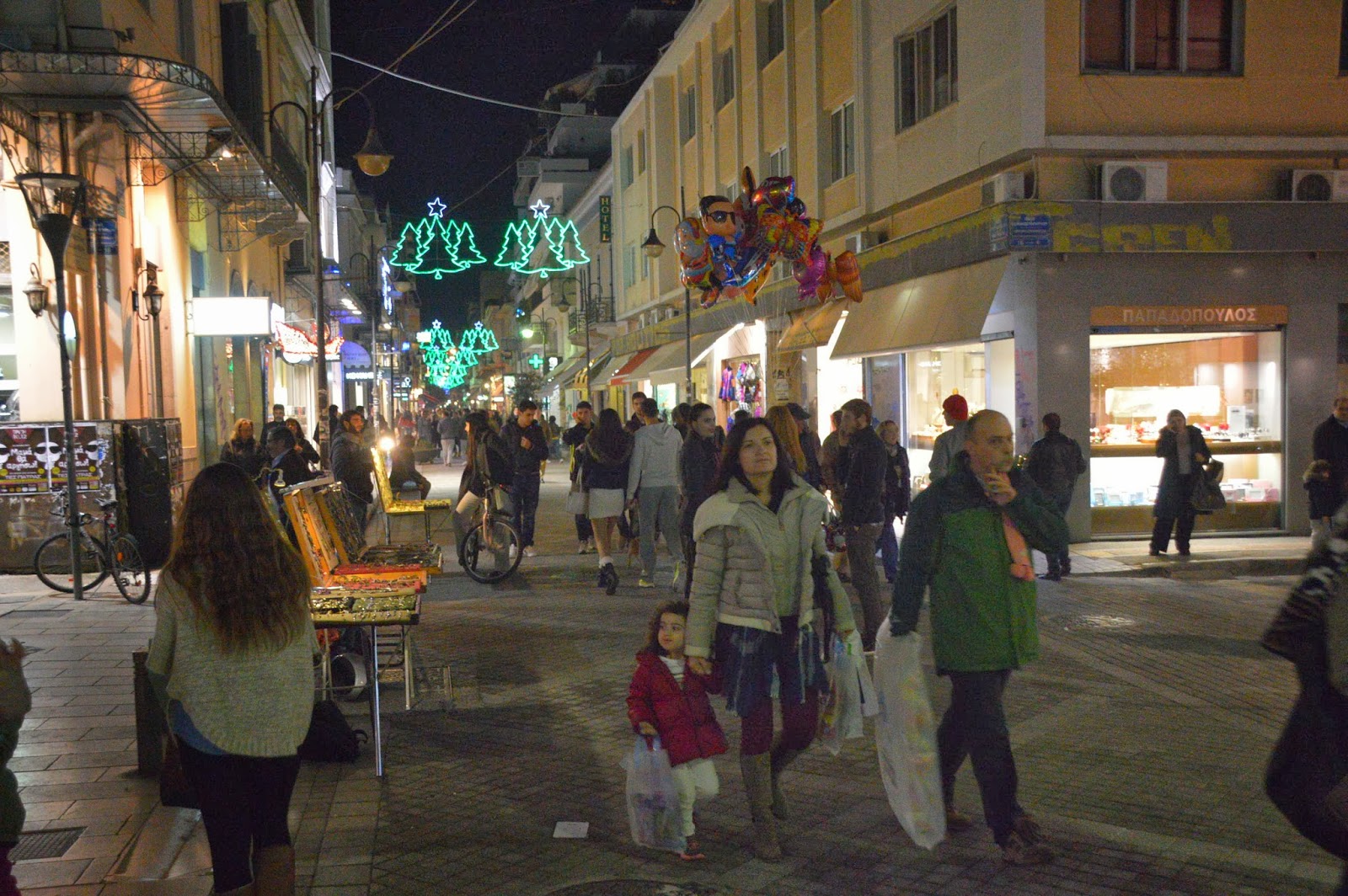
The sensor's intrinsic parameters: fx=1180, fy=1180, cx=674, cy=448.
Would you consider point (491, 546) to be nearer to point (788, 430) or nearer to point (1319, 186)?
point (788, 430)

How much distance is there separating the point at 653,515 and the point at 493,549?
5.96 feet

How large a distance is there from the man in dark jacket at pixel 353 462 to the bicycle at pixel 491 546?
117cm

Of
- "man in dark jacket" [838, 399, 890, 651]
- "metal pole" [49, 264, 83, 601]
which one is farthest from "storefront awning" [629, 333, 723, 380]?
"man in dark jacket" [838, 399, 890, 651]

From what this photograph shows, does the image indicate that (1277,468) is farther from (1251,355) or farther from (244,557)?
(244,557)

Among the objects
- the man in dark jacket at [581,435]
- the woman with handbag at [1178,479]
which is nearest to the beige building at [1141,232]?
the woman with handbag at [1178,479]

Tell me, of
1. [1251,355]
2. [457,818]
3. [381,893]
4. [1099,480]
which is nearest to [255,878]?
[381,893]

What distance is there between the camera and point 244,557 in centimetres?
359

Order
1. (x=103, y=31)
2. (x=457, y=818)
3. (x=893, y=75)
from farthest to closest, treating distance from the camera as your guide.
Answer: (x=893, y=75) < (x=103, y=31) < (x=457, y=818)

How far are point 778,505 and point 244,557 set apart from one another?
2.16 metres

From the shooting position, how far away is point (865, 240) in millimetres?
19828

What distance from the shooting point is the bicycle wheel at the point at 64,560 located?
38.2 ft

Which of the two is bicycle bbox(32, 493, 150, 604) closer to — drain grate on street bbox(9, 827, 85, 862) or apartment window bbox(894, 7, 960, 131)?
drain grate on street bbox(9, 827, 85, 862)

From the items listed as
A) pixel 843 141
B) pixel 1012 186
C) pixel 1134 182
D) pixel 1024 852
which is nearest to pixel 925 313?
pixel 1012 186

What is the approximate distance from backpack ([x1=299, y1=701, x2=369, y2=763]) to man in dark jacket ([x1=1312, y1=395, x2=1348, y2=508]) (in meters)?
9.54
